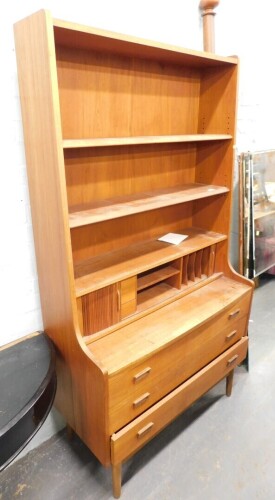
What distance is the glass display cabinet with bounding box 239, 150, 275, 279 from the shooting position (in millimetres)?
2143

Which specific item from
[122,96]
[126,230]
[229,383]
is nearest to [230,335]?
[229,383]

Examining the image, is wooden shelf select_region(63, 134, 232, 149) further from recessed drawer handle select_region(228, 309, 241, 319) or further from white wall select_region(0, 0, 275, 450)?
recessed drawer handle select_region(228, 309, 241, 319)

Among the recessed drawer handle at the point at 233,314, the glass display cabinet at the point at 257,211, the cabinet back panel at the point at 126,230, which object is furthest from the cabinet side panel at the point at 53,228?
the glass display cabinet at the point at 257,211

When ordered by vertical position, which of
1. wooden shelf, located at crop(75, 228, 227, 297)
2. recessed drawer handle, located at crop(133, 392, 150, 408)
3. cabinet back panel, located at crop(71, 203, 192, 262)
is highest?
cabinet back panel, located at crop(71, 203, 192, 262)

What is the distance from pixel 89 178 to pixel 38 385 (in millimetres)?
848

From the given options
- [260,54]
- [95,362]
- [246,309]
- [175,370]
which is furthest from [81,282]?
[260,54]

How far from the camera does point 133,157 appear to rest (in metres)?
1.59

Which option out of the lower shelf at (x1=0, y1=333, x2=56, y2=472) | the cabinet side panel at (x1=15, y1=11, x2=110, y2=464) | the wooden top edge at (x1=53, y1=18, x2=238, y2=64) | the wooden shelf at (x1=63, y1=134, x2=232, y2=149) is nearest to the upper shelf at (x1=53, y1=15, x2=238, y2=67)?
the wooden top edge at (x1=53, y1=18, x2=238, y2=64)

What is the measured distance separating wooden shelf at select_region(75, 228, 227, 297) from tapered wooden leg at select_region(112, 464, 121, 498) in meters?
0.77

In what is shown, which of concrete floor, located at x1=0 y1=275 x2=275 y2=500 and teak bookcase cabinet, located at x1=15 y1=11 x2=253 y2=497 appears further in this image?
concrete floor, located at x1=0 y1=275 x2=275 y2=500

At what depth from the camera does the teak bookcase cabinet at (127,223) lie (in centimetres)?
116

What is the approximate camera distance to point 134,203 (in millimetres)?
1436

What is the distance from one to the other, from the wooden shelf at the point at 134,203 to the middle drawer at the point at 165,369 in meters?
0.59

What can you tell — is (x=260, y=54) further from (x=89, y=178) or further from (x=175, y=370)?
(x=175, y=370)
